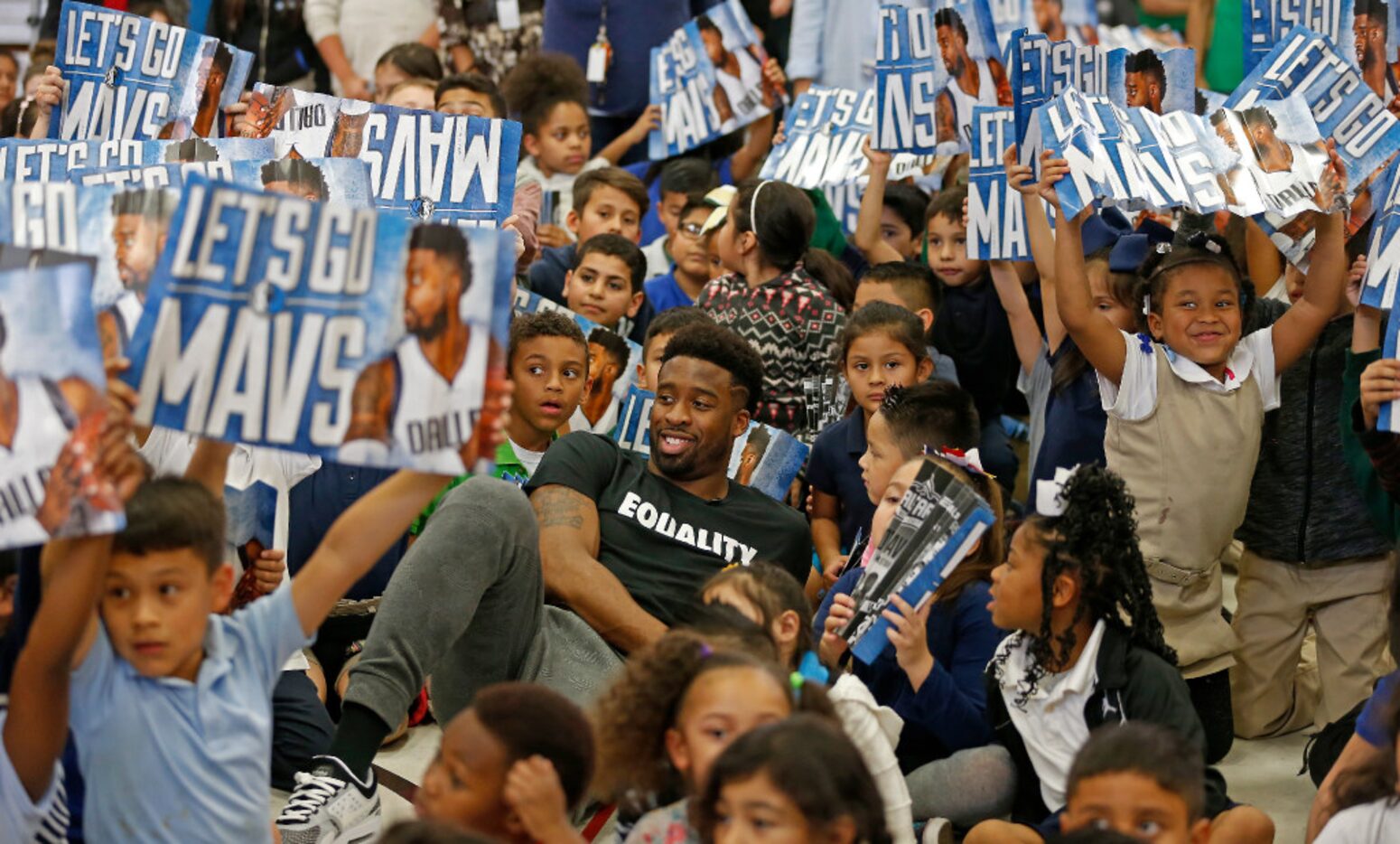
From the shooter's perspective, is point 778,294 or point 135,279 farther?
point 778,294

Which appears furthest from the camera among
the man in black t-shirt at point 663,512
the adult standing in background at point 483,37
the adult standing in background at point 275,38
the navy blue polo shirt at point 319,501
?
the adult standing in background at point 275,38

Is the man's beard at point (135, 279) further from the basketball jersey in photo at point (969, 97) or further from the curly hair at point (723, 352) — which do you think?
the basketball jersey in photo at point (969, 97)

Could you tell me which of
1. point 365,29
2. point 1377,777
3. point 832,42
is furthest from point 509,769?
point 365,29

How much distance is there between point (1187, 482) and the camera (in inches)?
183

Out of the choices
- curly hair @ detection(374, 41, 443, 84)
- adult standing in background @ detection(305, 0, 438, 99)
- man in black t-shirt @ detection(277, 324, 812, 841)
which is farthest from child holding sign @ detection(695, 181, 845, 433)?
adult standing in background @ detection(305, 0, 438, 99)

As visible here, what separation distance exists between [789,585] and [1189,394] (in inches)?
59.0

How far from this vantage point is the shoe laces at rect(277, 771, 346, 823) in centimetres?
359

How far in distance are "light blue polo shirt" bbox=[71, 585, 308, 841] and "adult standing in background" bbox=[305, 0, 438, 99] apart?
6330 millimetres

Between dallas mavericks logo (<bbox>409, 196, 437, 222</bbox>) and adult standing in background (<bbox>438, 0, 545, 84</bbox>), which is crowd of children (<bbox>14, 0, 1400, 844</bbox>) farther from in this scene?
adult standing in background (<bbox>438, 0, 545, 84</bbox>)

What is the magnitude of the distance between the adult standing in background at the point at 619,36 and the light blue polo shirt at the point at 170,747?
5.70m

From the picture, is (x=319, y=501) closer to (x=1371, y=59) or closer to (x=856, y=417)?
(x=856, y=417)

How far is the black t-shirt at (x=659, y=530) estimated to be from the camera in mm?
4535

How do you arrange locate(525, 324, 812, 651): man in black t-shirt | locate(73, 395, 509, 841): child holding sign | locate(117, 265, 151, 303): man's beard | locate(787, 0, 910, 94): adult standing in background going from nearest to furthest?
locate(73, 395, 509, 841): child holding sign → locate(117, 265, 151, 303): man's beard → locate(525, 324, 812, 651): man in black t-shirt → locate(787, 0, 910, 94): adult standing in background

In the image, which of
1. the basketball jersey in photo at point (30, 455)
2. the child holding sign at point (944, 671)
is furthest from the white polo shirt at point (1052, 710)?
the basketball jersey in photo at point (30, 455)
